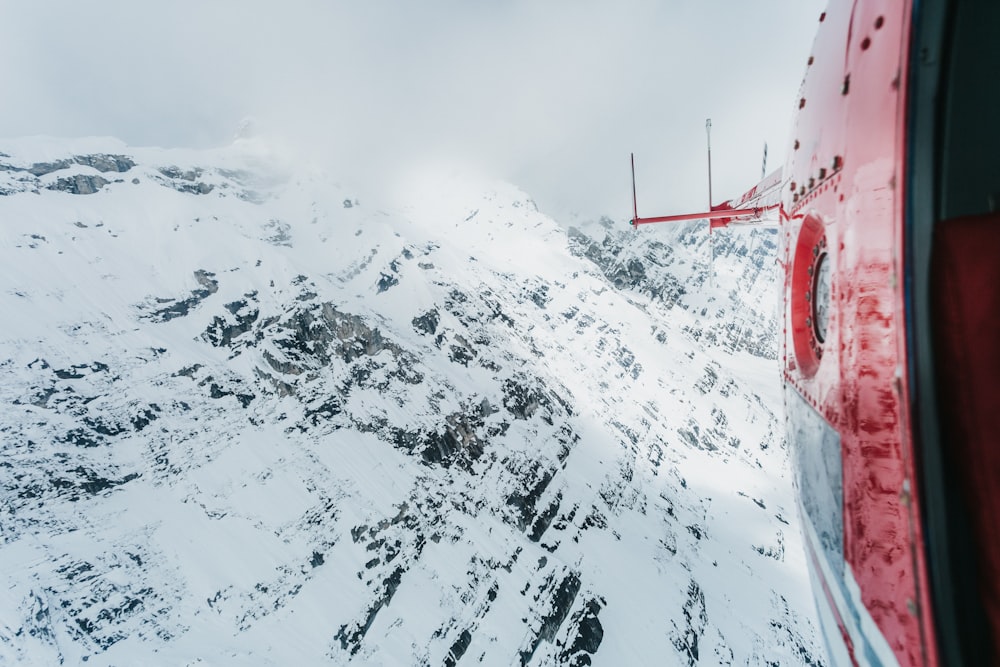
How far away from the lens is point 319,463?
221 ft

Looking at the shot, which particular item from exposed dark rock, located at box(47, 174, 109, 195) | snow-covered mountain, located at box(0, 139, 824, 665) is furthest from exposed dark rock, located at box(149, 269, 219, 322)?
exposed dark rock, located at box(47, 174, 109, 195)

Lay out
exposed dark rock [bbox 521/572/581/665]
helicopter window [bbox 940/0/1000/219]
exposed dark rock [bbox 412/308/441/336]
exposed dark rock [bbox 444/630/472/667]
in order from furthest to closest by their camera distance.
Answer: exposed dark rock [bbox 412/308/441/336]
exposed dark rock [bbox 521/572/581/665]
exposed dark rock [bbox 444/630/472/667]
helicopter window [bbox 940/0/1000/219]

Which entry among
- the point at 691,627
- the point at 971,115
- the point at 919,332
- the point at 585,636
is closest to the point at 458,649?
the point at 585,636

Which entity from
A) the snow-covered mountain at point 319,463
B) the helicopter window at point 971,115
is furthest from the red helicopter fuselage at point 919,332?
the snow-covered mountain at point 319,463

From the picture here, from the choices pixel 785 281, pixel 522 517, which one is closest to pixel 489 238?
pixel 522 517

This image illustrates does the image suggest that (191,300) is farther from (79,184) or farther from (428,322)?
(428,322)

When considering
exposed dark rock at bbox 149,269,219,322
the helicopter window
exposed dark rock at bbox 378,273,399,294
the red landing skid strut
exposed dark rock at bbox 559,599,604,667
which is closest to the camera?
the helicopter window

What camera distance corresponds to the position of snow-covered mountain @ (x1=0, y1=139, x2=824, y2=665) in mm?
52531

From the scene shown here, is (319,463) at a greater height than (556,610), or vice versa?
(556,610)

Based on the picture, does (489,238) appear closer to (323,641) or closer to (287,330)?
(287,330)

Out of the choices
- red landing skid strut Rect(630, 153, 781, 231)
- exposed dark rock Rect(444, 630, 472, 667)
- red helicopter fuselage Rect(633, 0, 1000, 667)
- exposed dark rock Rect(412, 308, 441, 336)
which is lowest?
exposed dark rock Rect(444, 630, 472, 667)

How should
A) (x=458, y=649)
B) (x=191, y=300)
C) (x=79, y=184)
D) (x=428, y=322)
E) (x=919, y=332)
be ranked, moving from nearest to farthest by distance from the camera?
(x=919, y=332)
(x=458, y=649)
(x=191, y=300)
(x=79, y=184)
(x=428, y=322)

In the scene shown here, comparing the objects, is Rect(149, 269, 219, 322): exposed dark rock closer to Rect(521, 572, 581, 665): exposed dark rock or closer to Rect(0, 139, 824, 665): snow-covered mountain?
Rect(0, 139, 824, 665): snow-covered mountain

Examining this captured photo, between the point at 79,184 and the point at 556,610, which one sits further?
the point at 79,184
